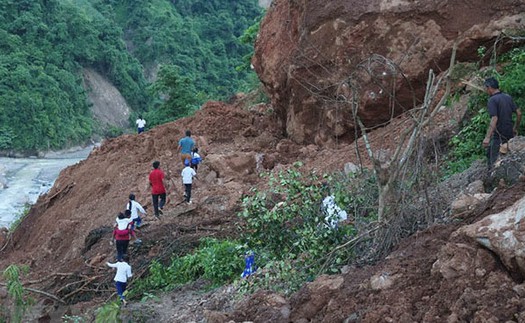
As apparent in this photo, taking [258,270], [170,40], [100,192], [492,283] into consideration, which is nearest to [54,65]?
[170,40]

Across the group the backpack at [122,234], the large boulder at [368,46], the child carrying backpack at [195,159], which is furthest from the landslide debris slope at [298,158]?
the backpack at [122,234]

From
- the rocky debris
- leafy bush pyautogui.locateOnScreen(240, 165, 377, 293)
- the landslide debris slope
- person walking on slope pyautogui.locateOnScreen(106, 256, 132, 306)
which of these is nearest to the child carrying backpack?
the landslide debris slope

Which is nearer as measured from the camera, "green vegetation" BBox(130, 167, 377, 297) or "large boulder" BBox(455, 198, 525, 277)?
"large boulder" BBox(455, 198, 525, 277)

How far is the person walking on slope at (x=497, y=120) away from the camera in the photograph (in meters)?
6.30

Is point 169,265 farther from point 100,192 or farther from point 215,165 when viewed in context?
point 100,192

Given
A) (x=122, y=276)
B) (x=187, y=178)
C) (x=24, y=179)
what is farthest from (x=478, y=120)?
(x=24, y=179)

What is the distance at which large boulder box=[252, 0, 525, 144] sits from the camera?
401 inches

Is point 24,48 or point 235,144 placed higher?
point 24,48

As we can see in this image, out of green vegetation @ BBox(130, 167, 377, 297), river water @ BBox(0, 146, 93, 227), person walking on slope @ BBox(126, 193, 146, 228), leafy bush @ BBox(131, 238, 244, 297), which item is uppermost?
green vegetation @ BBox(130, 167, 377, 297)

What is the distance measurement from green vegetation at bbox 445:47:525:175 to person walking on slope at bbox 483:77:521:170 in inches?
50.7

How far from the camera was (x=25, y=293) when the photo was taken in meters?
8.98

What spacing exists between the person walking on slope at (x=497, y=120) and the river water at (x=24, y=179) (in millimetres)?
14645

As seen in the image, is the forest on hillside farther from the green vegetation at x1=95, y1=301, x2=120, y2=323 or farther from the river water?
the green vegetation at x1=95, y1=301, x2=120, y2=323

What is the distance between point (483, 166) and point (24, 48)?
38.1 m
